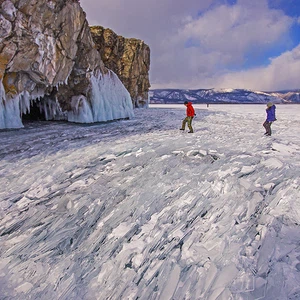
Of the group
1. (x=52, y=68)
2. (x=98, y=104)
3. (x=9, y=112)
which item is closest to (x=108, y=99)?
(x=98, y=104)

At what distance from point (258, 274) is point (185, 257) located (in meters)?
0.74

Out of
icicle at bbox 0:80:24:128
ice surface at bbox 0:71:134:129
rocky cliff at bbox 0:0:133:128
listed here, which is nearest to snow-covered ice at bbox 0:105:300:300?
icicle at bbox 0:80:24:128

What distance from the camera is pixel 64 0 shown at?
33.9ft

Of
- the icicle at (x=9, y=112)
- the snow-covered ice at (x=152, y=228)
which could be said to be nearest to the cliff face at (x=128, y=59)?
the icicle at (x=9, y=112)

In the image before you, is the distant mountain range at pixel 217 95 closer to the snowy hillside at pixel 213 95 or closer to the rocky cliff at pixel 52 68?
the snowy hillside at pixel 213 95

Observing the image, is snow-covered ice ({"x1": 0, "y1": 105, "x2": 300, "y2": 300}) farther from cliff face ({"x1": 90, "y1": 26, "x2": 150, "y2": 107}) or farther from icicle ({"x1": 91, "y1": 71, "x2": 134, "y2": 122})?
cliff face ({"x1": 90, "y1": 26, "x2": 150, "y2": 107})

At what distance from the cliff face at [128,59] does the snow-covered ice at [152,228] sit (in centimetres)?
2710

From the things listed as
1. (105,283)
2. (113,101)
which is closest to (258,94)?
(113,101)

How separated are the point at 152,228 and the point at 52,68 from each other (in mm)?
10949

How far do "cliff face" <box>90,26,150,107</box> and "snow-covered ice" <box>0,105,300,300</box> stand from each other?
2710 cm

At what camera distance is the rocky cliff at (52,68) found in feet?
28.3

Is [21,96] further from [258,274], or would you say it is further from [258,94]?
[258,94]

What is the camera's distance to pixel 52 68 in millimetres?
10453

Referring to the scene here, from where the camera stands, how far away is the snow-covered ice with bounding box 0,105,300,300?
193 centimetres
